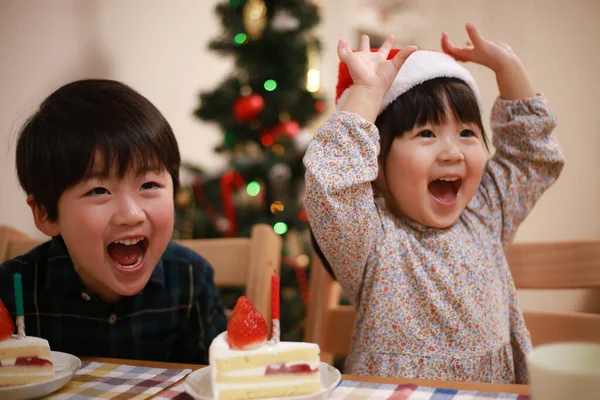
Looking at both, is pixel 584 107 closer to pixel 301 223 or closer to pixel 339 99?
pixel 301 223

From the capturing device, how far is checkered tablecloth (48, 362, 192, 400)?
2.24 feet

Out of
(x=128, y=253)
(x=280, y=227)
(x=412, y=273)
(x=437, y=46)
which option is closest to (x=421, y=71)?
(x=412, y=273)

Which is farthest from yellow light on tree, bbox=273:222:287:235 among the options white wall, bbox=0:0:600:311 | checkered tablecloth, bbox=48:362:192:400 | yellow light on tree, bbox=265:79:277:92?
checkered tablecloth, bbox=48:362:192:400

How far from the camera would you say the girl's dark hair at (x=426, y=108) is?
0.92m

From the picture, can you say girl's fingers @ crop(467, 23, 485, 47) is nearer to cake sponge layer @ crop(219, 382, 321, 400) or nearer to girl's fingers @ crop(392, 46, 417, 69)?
girl's fingers @ crop(392, 46, 417, 69)

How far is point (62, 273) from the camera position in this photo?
99 centimetres

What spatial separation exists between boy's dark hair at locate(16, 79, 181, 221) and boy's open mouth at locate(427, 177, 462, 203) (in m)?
0.42

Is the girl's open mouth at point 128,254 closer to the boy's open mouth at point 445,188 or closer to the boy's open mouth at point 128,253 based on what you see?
the boy's open mouth at point 128,253

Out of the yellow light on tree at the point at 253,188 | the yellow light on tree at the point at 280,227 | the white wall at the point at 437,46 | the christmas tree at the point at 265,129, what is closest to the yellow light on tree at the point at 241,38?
the christmas tree at the point at 265,129

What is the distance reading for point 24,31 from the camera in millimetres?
928

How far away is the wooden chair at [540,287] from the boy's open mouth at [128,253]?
36cm

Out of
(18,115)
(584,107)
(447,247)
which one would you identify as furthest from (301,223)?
(584,107)

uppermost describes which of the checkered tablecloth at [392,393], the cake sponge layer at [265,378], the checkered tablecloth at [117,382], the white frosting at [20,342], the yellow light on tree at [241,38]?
the yellow light on tree at [241,38]

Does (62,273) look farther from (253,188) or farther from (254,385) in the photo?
(253,188)
